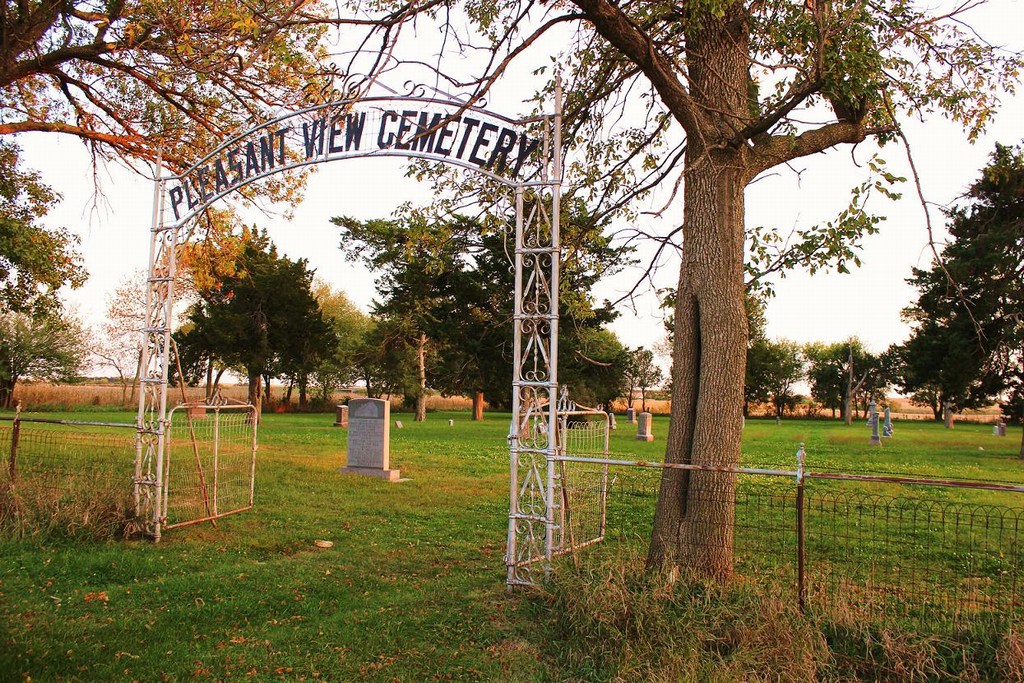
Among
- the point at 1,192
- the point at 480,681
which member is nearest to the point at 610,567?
the point at 480,681

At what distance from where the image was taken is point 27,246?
567 inches

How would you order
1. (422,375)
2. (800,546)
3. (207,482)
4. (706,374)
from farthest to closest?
(422,375) → (207,482) → (706,374) → (800,546)

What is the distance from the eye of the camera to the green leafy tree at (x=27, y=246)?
14367 mm

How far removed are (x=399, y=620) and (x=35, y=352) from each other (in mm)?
49179

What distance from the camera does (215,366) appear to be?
4881 centimetres

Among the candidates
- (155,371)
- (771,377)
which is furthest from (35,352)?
(771,377)

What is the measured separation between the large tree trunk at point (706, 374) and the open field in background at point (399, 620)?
19.3 inches

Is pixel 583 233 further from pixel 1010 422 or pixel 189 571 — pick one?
pixel 1010 422

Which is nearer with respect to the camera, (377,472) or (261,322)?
(377,472)

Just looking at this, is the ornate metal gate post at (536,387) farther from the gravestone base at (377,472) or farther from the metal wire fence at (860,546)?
the gravestone base at (377,472)

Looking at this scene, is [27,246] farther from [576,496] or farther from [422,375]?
[422,375]

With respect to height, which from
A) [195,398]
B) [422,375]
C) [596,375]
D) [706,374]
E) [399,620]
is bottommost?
[399,620]

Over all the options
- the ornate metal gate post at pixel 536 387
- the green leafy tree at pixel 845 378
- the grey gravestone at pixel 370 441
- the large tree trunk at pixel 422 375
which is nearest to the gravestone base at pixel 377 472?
the grey gravestone at pixel 370 441

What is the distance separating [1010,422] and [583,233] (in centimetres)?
4553
